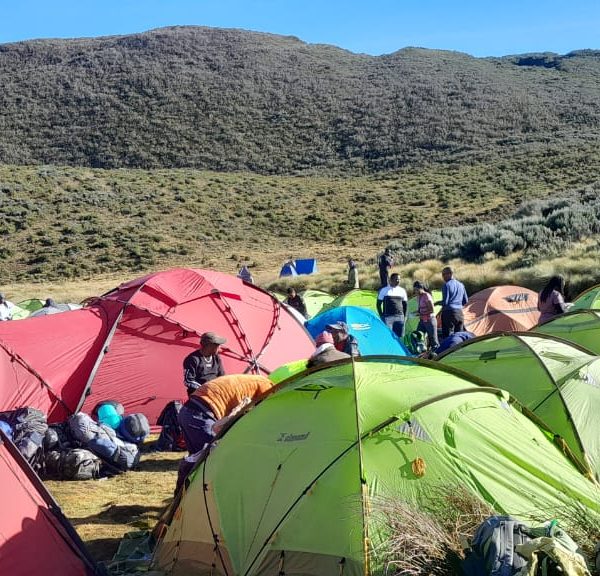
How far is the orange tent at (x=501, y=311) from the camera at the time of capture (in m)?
16.0

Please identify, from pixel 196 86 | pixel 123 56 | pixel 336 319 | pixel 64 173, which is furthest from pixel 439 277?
pixel 123 56

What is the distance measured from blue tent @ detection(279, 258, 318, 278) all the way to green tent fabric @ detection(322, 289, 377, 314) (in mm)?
15339

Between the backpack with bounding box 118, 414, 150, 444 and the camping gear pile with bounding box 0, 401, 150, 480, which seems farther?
the backpack with bounding box 118, 414, 150, 444

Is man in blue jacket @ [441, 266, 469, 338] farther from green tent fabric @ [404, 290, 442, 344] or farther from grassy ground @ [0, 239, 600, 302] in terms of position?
grassy ground @ [0, 239, 600, 302]

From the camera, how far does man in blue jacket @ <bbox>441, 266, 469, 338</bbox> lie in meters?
13.9

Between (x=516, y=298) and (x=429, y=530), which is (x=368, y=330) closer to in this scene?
(x=516, y=298)

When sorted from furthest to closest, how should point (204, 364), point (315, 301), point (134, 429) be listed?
1. point (315, 301)
2. point (134, 429)
3. point (204, 364)

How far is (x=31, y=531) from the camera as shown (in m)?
5.64

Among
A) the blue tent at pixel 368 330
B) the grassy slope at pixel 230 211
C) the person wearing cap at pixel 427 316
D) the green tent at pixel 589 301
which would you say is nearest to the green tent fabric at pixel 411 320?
the person wearing cap at pixel 427 316

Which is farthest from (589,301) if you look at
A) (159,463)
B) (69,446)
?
(69,446)

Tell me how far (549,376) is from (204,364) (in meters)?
3.72

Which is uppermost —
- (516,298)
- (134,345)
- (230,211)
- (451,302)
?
(134,345)

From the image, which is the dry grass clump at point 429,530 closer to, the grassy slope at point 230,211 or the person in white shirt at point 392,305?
the person in white shirt at point 392,305

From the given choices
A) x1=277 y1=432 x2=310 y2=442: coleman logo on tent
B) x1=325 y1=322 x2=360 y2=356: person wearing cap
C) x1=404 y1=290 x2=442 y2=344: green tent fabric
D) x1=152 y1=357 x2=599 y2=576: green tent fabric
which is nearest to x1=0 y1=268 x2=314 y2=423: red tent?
x1=325 y1=322 x2=360 y2=356: person wearing cap
